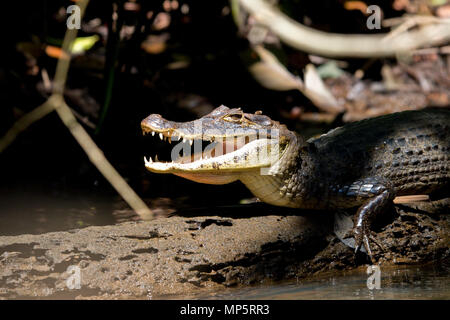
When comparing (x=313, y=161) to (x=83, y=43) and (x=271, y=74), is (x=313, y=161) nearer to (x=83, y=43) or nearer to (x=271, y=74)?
(x=271, y=74)

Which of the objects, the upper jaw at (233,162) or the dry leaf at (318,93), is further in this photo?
the dry leaf at (318,93)

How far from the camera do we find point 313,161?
4.96 meters

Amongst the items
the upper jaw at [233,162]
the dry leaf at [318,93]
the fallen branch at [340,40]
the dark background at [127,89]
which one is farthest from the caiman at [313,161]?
the dry leaf at [318,93]

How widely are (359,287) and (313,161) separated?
119 centimetres

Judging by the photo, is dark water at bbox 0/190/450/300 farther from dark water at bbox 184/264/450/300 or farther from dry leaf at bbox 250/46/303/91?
dry leaf at bbox 250/46/303/91

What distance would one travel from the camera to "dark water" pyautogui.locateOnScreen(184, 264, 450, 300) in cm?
384

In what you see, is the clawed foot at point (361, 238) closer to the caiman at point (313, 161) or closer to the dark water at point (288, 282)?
the caiman at point (313, 161)

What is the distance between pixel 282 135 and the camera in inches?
188

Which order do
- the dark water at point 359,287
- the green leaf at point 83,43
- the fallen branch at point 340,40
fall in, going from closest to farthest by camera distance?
1. the fallen branch at point 340,40
2. the dark water at point 359,287
3. the green leaf at point 83,43

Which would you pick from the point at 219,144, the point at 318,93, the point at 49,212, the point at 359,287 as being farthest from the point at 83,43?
the point at 359,287

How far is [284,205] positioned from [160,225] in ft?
3.42

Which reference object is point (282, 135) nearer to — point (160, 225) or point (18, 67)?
point (160, 225)

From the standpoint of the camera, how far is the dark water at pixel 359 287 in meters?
3.84
